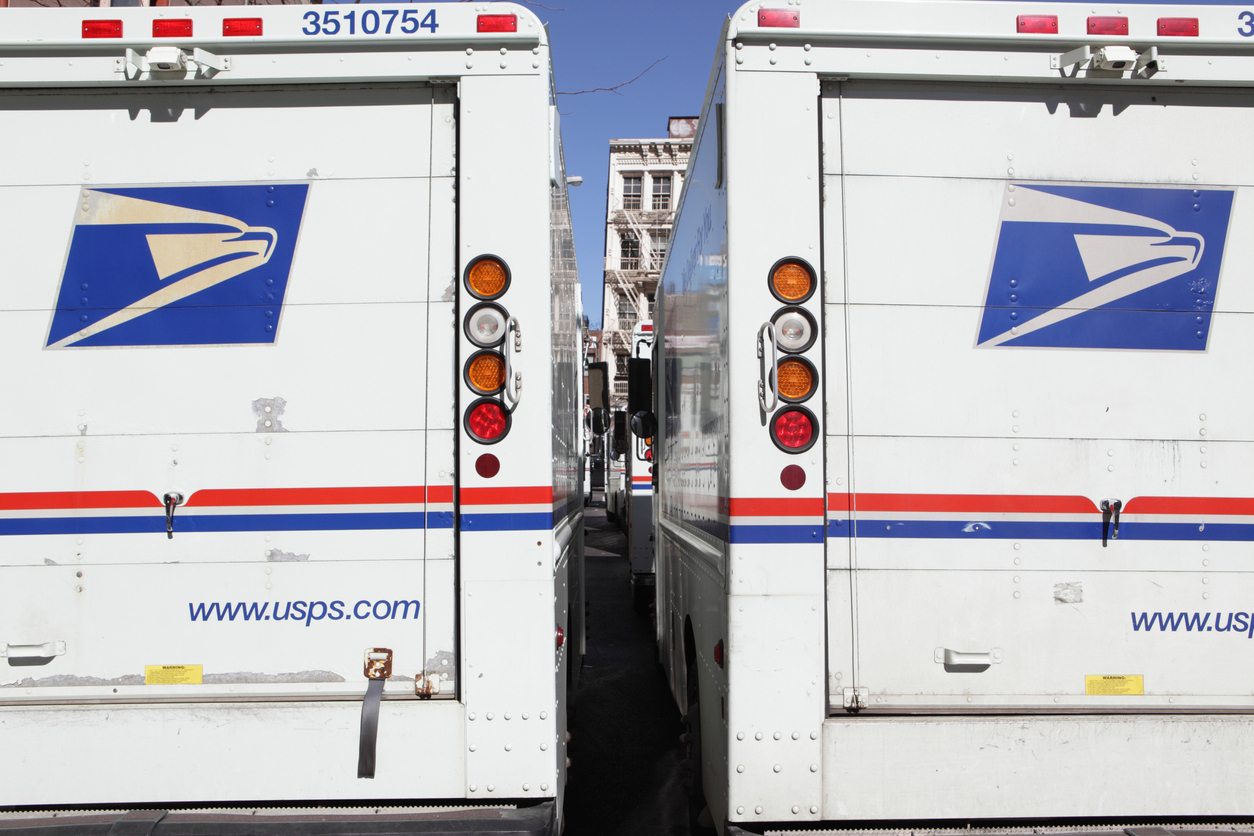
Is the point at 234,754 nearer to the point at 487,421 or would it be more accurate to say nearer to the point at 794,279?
the point at 487,421

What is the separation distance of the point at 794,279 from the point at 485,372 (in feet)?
3.32

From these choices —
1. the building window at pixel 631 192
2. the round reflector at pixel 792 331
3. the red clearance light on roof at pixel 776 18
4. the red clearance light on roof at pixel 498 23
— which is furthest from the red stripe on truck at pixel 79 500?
the building window at pixel 631 192

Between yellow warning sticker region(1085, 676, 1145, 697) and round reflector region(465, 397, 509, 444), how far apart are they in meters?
1.99

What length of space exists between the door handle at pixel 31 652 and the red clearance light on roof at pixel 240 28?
199 cm

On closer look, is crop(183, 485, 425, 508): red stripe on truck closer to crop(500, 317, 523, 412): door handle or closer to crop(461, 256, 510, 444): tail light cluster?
crop(461, 256, 510, 444): tail light cluster

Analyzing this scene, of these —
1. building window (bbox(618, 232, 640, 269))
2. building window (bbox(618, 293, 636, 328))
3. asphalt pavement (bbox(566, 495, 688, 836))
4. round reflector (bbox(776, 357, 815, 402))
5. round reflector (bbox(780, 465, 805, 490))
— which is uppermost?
building window (bbox(618, 232, 640, 269))

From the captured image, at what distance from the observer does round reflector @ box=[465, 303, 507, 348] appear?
2389 millimetres

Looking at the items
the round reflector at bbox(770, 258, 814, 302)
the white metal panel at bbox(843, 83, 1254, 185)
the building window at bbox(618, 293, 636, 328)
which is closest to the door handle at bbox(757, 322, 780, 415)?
the round reflector at bbox(770, 258, 814, 302)

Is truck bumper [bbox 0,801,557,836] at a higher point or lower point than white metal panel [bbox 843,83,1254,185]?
lower

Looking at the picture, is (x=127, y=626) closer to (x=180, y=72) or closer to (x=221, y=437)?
(x=221, y=437)

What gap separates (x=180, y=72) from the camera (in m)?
2.40

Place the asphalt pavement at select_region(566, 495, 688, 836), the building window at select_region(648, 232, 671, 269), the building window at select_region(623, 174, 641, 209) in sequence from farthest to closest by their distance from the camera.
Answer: the building window at select_region(623, 174, 641, 209), the building window at select_region(648, 232, 671, 269), the asphalt pavement at select_region(566, 495, 688, 836)

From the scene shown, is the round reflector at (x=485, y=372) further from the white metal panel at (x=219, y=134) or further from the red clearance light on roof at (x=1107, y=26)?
the red clearance light on roof at (x=1107, y=26)

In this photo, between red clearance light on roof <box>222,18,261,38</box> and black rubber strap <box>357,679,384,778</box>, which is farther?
red clearance light on roof <box>222,18,261,38</box>
